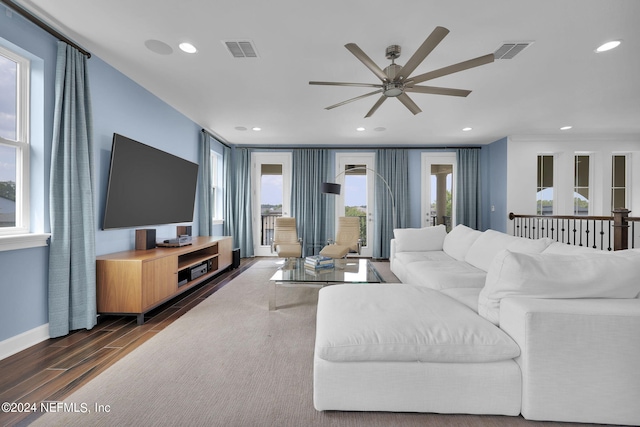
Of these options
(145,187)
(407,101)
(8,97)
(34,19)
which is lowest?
(145,187)

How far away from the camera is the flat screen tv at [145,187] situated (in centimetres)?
278

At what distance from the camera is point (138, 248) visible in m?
3.11

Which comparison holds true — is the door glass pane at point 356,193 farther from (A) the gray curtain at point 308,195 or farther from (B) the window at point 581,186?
(B) the window at point 581,186

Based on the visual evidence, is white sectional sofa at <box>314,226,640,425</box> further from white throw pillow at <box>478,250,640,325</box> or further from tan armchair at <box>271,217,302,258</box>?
tan armchair at <box>271,217,302,258</box>

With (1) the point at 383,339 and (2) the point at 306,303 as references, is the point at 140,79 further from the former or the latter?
(1) the point at 383,339

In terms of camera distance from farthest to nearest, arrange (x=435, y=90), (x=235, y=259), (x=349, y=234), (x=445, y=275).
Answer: (x=349, y=234), (x=235, y=259), (x=445, y=275), (x=435, y=90)

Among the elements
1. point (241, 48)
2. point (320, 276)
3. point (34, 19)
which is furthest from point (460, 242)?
point (34, 19)

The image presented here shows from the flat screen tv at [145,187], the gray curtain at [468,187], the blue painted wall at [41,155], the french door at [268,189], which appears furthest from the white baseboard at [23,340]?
the gray curtain at [468,187]

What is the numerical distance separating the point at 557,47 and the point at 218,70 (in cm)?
316

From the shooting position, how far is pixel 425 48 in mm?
1812

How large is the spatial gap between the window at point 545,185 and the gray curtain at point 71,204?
23.2 ft

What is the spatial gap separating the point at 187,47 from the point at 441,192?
5.51 metres

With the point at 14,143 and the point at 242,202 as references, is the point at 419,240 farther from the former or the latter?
the point at 14,143

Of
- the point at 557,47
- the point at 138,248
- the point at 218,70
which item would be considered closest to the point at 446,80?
the point at 557,47
